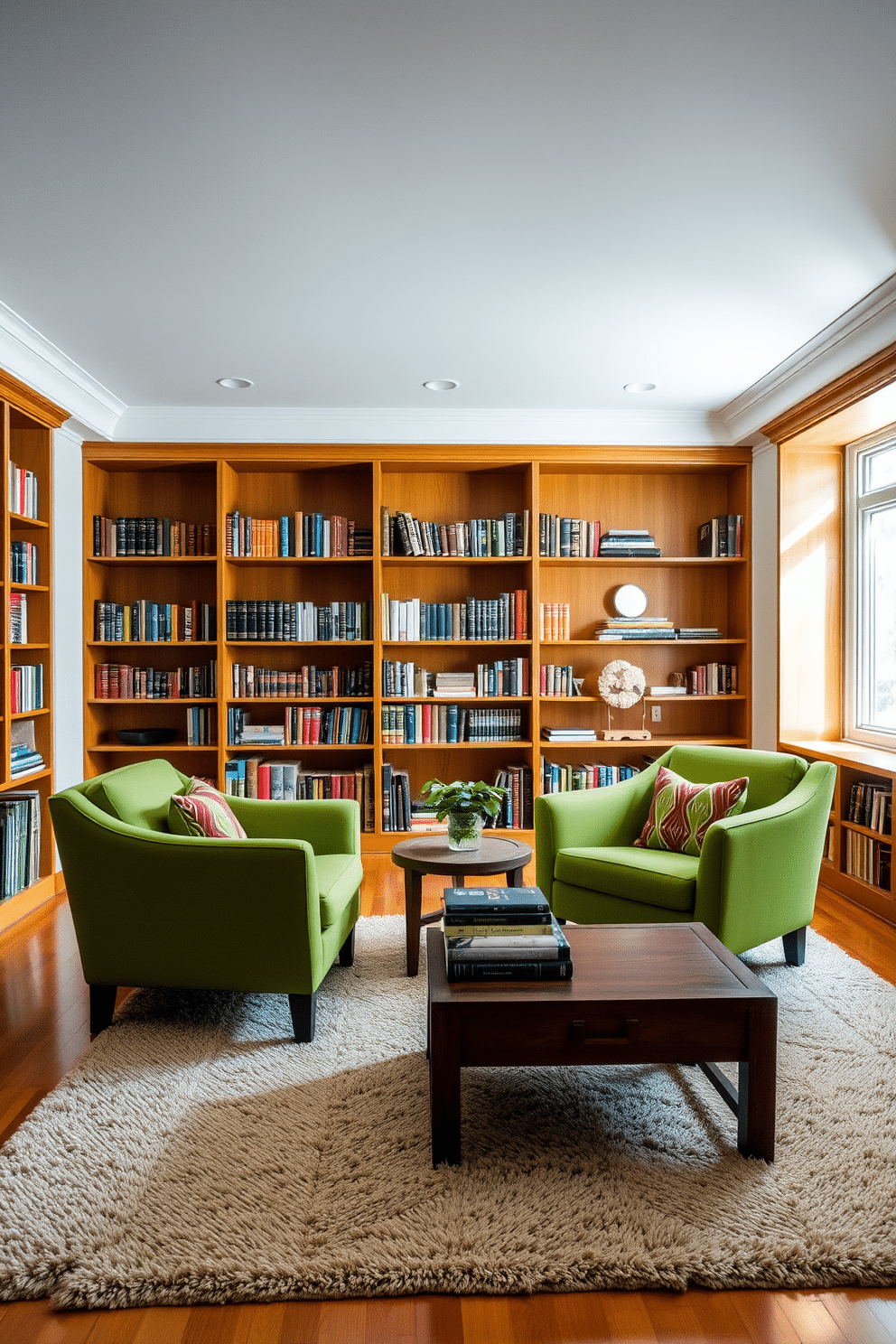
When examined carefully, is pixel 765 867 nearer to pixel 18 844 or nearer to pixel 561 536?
pixel 561 536

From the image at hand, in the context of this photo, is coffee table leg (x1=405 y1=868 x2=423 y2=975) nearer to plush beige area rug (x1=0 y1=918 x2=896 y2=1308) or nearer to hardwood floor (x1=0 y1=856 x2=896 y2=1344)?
plush beige area rug (x1=0 y1=918 x2=896 y2=1308)

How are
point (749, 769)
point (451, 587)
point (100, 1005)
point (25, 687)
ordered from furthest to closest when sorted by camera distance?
point (451, 587), point (25, 687), point (749, 769), point (100, 1005)

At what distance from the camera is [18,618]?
4227mm

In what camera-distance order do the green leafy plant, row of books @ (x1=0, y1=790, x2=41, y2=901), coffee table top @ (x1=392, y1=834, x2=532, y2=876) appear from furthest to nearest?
row of books @ (x1=0, y1=790, x2=41, y2=901) → the green leafy plant → coffee table top @ (x1=392, y1=834, x2=532, y2=876)

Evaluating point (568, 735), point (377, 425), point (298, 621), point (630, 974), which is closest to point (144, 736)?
point (298, 621)

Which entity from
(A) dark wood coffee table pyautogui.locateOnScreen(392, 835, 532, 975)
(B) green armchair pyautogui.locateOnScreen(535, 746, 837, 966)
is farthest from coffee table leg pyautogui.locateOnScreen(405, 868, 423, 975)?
(B) green armchair pyautogui.locateOnScreen(535, 746, 837, 966)

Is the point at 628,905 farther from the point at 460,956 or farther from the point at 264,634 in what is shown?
the point at 264,634

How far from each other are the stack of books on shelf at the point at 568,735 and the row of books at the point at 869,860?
5.05 feet

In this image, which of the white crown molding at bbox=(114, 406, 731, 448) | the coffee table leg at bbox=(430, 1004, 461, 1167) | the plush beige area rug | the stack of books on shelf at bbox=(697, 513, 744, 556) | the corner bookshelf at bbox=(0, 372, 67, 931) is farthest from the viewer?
the stack of books on shelf at bbox=(697, 513, 744, 556)

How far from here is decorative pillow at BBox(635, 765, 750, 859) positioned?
10.7ft

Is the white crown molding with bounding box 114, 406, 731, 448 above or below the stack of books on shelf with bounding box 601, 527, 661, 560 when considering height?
above

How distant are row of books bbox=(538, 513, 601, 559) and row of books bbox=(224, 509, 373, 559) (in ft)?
3.44

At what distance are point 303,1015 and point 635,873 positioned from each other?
124 centimetres

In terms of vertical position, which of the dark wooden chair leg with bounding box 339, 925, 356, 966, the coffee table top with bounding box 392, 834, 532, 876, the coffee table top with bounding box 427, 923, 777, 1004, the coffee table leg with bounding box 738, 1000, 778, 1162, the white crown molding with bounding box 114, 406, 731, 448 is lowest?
the dark wooden chair leg with bounding box 339, 925, 356, 966
